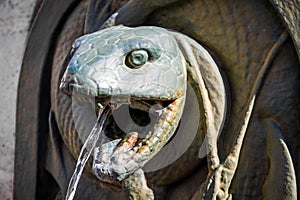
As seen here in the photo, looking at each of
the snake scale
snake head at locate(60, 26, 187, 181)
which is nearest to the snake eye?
snake head at locate(60, 26, 187, 181)

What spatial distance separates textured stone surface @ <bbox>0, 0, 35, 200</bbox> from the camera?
2.19 metres

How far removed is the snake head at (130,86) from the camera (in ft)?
4.10

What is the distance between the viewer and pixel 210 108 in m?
1.36

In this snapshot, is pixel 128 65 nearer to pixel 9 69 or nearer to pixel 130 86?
pixel 130 86

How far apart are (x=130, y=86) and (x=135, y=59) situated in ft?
0.15

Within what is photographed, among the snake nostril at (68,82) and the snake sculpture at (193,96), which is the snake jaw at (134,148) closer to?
the snake sculpture at (193,96)

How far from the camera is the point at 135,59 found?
129 centimetres

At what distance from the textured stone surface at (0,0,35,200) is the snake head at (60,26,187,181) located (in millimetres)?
882

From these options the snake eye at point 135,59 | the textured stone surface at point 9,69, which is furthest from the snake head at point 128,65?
the textured stone surface at point 9,69

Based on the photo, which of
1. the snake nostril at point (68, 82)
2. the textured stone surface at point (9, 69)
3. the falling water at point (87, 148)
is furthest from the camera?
the textured stone surface at point (9, 69)

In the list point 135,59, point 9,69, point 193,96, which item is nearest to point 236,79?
point 193,96

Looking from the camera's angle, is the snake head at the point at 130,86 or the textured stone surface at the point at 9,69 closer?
the snake head at the point at 130,86

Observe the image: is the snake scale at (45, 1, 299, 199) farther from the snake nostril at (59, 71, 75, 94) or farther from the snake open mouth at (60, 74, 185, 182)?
the snake nostril at (59, 71, 75, 94)

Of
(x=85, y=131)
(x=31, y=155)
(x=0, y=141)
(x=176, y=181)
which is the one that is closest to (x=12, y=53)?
(x=0, y=141)
